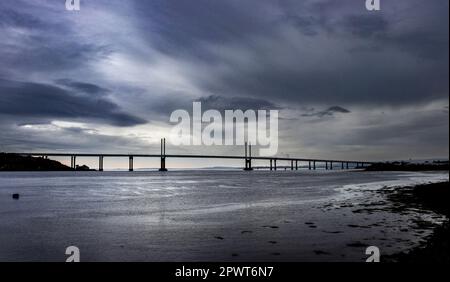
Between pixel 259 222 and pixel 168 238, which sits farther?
pixel 259 222

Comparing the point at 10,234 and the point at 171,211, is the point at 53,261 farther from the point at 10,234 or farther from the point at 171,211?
the point at 171,211

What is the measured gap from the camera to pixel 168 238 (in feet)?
59.0

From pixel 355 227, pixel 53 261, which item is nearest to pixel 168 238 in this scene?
pixel 53 261

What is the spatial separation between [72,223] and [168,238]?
9336 mm

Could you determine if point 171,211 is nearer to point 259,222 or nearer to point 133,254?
point 259,222

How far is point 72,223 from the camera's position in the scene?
23.5 meters
